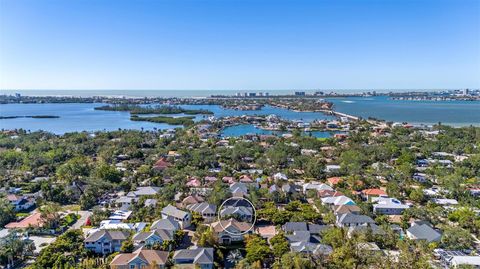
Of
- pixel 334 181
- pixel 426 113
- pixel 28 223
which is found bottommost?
pixel 28 223

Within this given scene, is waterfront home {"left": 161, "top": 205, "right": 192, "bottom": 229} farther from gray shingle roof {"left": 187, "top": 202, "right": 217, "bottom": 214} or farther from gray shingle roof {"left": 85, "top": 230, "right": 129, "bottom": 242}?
gray shingle roof {"left": 85, "top": 230, "right": 129, "bottom": 242}

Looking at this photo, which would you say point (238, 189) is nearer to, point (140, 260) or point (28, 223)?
point (140, 260)

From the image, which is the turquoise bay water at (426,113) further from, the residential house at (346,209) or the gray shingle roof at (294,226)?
the gray shingle roof at (294,226)

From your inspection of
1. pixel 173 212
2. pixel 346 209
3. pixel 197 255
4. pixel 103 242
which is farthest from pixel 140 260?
pixel 346 209

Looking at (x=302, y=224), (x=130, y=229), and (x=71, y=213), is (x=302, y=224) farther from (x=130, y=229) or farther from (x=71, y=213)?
(x=71, y=213)

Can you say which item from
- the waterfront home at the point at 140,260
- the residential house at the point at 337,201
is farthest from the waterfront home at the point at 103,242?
the residential house at the point at 337,201
